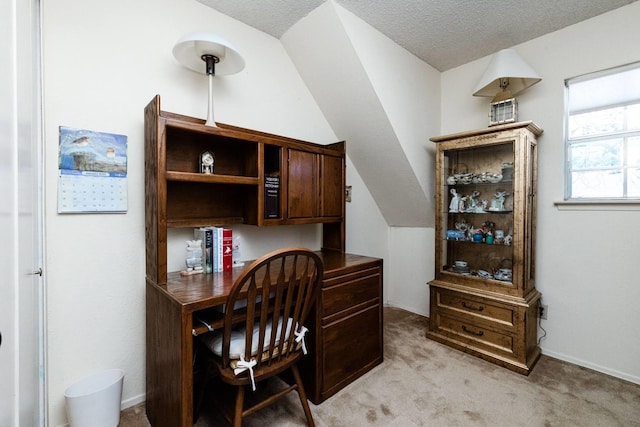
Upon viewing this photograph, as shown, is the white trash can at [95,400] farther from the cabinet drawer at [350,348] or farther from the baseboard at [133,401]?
the cabinet drawer at [350,348]

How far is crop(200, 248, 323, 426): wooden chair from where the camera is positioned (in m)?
1.20

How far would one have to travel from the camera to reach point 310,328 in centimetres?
169

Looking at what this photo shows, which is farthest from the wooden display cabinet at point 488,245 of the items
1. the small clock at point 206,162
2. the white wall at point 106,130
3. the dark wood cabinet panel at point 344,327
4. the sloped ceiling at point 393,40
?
the white wall at point 106,130

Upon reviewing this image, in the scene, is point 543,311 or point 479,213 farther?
point 479,213

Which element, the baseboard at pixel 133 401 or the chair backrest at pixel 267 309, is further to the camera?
the baseboard at pixel 133 401

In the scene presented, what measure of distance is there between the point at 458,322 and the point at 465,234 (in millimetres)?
739

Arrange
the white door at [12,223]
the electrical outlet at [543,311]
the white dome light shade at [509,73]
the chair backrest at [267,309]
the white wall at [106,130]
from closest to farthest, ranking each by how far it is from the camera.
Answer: the white door at [12,223]
the chair backrest at [267,309]
the white wall at [106,130]
the white dome light shade at [509,73]
the electrical outlet at [543,311]

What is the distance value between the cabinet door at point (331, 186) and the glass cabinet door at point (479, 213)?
91 cm

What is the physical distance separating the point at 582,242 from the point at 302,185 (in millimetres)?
2119

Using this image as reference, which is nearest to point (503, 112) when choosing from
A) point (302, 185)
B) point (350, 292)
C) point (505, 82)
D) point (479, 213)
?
point (505, 82)

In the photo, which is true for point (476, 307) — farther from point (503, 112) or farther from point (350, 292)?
point (503, 112)

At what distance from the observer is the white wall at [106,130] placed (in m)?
1.44

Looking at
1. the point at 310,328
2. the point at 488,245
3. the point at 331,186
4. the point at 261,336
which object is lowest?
the point at 310,328

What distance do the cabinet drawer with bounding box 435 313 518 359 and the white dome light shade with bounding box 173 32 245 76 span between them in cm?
248
